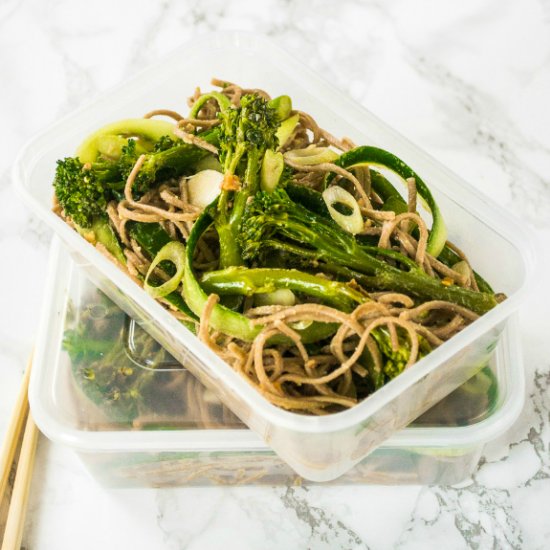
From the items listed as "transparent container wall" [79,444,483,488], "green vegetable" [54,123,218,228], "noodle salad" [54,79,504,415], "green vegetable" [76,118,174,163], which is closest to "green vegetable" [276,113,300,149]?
"noodle salad" [54,79,504,415]

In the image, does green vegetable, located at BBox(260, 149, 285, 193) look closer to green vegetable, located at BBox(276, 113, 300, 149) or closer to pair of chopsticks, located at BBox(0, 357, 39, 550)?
green vegetable, located at BBox(276, 113, 300, 149)

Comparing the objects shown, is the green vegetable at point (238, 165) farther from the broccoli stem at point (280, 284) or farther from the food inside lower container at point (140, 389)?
the food inside lower container at point (140, 389)

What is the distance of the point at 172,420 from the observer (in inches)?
96.5

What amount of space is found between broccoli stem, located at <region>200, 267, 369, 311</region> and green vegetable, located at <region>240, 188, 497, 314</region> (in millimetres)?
61

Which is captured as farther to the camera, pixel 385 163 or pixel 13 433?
pixel 13 433

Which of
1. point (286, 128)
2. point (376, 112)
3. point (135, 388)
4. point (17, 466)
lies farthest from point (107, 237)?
point (376, 112)

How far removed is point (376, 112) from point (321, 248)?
135 centimetres

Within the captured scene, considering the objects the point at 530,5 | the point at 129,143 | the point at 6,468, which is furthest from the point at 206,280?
the point at 530,5

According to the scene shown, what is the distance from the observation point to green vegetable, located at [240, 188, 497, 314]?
2.21 m

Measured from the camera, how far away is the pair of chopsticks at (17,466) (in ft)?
8.08

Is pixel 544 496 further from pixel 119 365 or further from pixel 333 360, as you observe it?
pixel 119 365

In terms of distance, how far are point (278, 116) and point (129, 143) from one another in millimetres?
393

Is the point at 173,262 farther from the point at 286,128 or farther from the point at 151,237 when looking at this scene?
the point at 286,128

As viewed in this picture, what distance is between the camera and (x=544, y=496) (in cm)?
255
